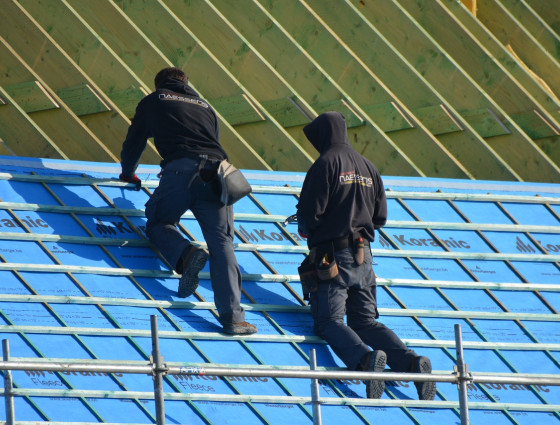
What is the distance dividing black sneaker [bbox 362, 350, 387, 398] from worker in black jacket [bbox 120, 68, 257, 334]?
0.84 metres

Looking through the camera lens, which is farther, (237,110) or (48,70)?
(237,110)

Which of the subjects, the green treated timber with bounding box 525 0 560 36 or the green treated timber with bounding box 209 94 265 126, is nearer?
the green treated timber with bounding box 209 94 265 126

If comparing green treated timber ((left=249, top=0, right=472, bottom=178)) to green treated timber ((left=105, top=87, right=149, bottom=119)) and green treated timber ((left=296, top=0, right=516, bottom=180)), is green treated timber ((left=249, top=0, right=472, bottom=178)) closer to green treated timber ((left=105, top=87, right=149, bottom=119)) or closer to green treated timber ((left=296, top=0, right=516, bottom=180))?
green treated timber ((left=296, top=0, right=516, bottom=180))

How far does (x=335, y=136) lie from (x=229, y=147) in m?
1.93

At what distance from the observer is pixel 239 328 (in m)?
7.49

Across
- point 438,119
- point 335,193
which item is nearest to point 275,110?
point 438,119

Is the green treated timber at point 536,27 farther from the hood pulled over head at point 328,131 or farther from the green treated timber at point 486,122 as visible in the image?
the hood pulled over head at point 328,131

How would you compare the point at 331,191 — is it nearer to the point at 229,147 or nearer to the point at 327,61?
the point at 229,147

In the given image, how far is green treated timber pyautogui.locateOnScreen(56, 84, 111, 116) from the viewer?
9234 mm

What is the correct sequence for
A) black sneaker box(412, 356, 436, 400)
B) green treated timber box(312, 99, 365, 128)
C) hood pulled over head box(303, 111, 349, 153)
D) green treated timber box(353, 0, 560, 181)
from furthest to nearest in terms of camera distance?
green treated timber box(353, 0, 560, 181)
green treated timber box(312, 99, 365, 128)
hood pulled over head box(303, 111, 349, 153)
black sneaker box(412, 356, 436, 400)

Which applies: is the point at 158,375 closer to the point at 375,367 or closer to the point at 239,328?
the point at 239,328

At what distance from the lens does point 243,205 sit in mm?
8711

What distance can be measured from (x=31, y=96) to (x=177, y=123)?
1.95 meters

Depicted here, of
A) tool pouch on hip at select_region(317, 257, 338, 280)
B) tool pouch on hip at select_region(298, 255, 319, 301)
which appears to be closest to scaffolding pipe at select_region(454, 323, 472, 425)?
tool pouch on hip at select_region(317, 257, 338, 280)
